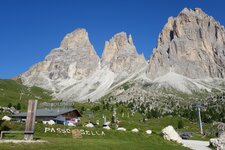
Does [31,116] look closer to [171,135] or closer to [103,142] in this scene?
[103,142]

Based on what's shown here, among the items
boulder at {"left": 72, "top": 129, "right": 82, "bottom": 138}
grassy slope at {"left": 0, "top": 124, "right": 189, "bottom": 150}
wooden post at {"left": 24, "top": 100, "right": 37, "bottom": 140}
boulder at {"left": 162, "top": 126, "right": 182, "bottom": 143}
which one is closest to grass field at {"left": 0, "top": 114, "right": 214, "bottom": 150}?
grassy slope at {"left": 0, "top": 124, "right": 189, "bottom": 150}

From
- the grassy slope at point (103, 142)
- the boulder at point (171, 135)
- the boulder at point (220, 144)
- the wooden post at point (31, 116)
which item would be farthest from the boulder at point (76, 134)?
the boulder at point (220, 144)

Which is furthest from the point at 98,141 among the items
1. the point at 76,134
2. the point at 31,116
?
the point at 31,116

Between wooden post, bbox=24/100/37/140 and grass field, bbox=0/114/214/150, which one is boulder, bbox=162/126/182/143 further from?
wooden post, bbox=24/100/37/140

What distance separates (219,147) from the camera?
45156mm

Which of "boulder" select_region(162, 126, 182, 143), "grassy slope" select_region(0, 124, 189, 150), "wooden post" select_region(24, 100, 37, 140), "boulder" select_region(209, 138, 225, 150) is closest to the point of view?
"grassy slope" select_region(0, 124, 189, 150)

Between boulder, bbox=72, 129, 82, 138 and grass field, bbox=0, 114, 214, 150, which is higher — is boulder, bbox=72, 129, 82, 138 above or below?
above

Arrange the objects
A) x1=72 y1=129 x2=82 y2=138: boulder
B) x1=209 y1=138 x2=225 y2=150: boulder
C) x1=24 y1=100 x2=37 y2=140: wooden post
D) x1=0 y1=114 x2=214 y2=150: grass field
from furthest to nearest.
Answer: x1=72 y1=129 x2=82 y2=138: boulder → x1=209 y1=138 x2=225 y2=150: boulder → x1=24 y1=100 x2=37 y2=140: wooden post → x1=0 y1=114 x2=214 y2=150: grass field

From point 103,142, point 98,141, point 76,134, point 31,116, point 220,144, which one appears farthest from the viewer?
point 76,134

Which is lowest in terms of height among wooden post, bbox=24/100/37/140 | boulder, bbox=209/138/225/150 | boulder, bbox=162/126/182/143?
boulder, bbox=209/138/225/150

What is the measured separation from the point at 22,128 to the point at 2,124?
35.1ft

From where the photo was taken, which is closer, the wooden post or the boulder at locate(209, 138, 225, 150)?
the wooden post

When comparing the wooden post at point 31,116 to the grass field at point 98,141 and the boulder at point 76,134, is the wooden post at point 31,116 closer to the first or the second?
the grass field at point 98,141

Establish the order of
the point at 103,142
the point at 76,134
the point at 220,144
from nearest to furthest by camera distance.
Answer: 1. the point at 103,142
2. the point at 220,144
3. the point at 76,134
